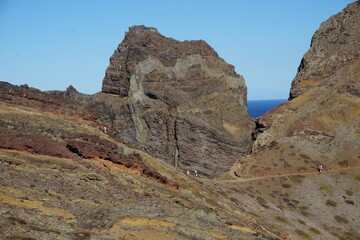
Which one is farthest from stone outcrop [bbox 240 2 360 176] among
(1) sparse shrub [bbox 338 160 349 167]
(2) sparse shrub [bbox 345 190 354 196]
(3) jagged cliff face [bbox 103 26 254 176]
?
(2) sparse shrub [bbox 345 190 354 196]

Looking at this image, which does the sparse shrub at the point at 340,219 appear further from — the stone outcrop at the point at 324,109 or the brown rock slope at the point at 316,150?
the stone outcrop at the point at 324,109

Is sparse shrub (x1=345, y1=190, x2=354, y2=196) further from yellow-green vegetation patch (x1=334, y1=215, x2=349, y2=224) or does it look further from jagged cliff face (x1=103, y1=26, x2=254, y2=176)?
jagged cliff face (x1=103, y1=26, x2=254, y2=176)

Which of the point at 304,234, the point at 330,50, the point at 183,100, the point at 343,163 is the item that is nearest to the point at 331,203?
the point at 343,163

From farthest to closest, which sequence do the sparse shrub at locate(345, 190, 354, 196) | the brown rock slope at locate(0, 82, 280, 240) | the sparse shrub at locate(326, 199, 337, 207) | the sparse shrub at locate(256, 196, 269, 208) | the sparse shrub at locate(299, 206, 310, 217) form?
the sparse shrub at locate(345, 190, 354, 196)
the sparse shrub at locate(326, 199, 337, 207)
the sparse shrub at locate(299, 206, 310, 217)
the sparse shrub at locate(256, 196, 269, 208)
the brown rock slope at locate(0, 82, 280, 240)

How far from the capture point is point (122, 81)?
13212 centimetres

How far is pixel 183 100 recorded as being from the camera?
11888 cm

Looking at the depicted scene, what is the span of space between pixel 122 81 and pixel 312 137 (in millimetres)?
67490

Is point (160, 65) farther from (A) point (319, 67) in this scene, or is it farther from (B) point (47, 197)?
(B) point (47, 197)

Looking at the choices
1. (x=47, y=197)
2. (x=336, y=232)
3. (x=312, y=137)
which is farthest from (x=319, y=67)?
(x=47, y=197)

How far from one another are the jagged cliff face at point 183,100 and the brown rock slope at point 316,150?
34.2 feet

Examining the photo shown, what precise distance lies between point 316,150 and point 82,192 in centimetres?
8070

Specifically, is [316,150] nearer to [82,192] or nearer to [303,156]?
[303,156]

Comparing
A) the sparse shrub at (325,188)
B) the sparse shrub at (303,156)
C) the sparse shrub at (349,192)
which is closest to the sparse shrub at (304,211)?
the sparse shrub at (325,188)

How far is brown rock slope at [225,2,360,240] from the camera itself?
68.7 meters
